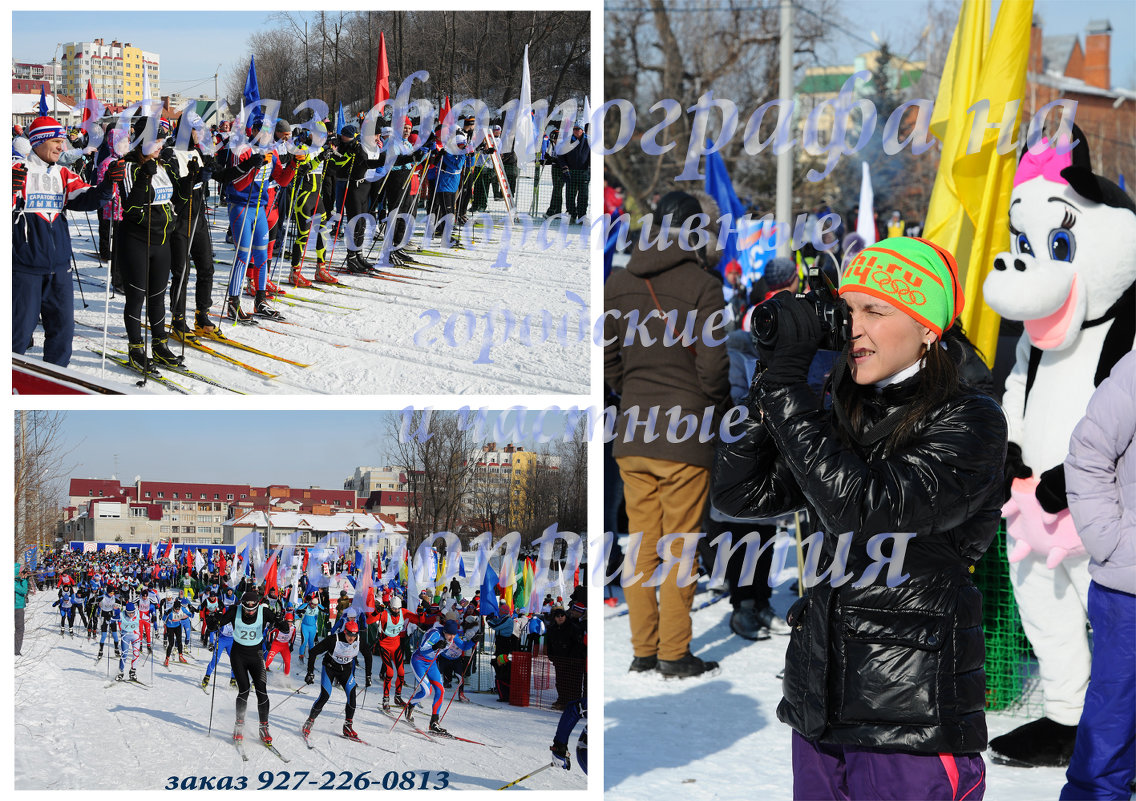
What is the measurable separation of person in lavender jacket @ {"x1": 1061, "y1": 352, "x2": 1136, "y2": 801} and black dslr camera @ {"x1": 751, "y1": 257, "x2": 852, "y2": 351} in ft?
4.30

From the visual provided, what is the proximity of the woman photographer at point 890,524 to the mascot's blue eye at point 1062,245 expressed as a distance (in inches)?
80.1

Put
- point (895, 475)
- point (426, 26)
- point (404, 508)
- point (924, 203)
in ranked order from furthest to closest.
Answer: point (924, 203) < point (404, 508) < point (426, 26) < point (895, 475)

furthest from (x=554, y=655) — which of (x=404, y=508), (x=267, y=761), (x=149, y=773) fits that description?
(x=149, y=773)

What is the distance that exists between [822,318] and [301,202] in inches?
68.0

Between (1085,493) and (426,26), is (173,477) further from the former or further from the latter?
(1085,493)

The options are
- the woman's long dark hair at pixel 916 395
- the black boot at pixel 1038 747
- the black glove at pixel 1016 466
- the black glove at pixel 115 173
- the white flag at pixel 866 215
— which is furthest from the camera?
the white flag at pixel 866 215

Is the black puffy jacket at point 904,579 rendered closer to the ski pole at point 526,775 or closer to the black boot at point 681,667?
the ski pole at point 526,775

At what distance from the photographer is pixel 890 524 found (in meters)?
1.86

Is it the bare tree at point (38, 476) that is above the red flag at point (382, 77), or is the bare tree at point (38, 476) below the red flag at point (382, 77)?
below

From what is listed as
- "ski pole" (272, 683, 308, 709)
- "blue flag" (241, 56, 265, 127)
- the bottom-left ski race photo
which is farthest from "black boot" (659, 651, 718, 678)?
"blue flag" (241, 56, 265, 127)

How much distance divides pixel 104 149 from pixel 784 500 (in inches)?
79.5

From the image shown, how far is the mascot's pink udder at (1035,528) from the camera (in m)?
3.77

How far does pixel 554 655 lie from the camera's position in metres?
3.14

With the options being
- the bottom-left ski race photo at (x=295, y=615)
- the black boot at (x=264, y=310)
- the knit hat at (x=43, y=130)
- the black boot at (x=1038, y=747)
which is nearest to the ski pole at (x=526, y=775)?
the bottom-left ski race photo at (x=295, y=615)
